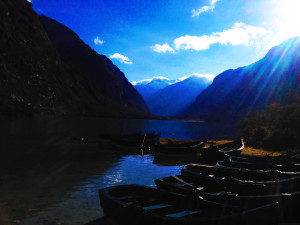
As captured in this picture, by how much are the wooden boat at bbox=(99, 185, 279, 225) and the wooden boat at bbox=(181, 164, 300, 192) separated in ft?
8.84

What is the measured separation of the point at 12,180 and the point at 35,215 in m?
7.13

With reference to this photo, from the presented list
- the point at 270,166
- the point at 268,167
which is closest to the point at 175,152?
the point at 268,167

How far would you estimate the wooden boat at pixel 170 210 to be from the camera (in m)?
6.85

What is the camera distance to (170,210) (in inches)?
337

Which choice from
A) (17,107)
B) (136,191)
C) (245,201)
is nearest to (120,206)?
(136,191)

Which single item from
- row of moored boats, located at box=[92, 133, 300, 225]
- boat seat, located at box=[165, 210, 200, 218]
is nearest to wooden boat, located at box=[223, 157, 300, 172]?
row of moored boats, located at box=[92, 133, 300, 225]

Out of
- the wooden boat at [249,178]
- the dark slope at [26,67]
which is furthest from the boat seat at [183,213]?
the dark slope at [26,67]

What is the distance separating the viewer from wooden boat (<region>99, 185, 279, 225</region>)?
6848 mm

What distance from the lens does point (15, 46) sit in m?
135

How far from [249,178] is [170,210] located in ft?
20.0

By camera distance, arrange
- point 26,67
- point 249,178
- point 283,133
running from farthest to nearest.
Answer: point 26,67
point 283,133
point 249,178

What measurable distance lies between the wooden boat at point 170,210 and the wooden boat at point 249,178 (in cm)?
270

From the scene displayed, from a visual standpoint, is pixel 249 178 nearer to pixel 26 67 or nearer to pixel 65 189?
pixel 65 189

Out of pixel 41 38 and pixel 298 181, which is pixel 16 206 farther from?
pixel 41 38
